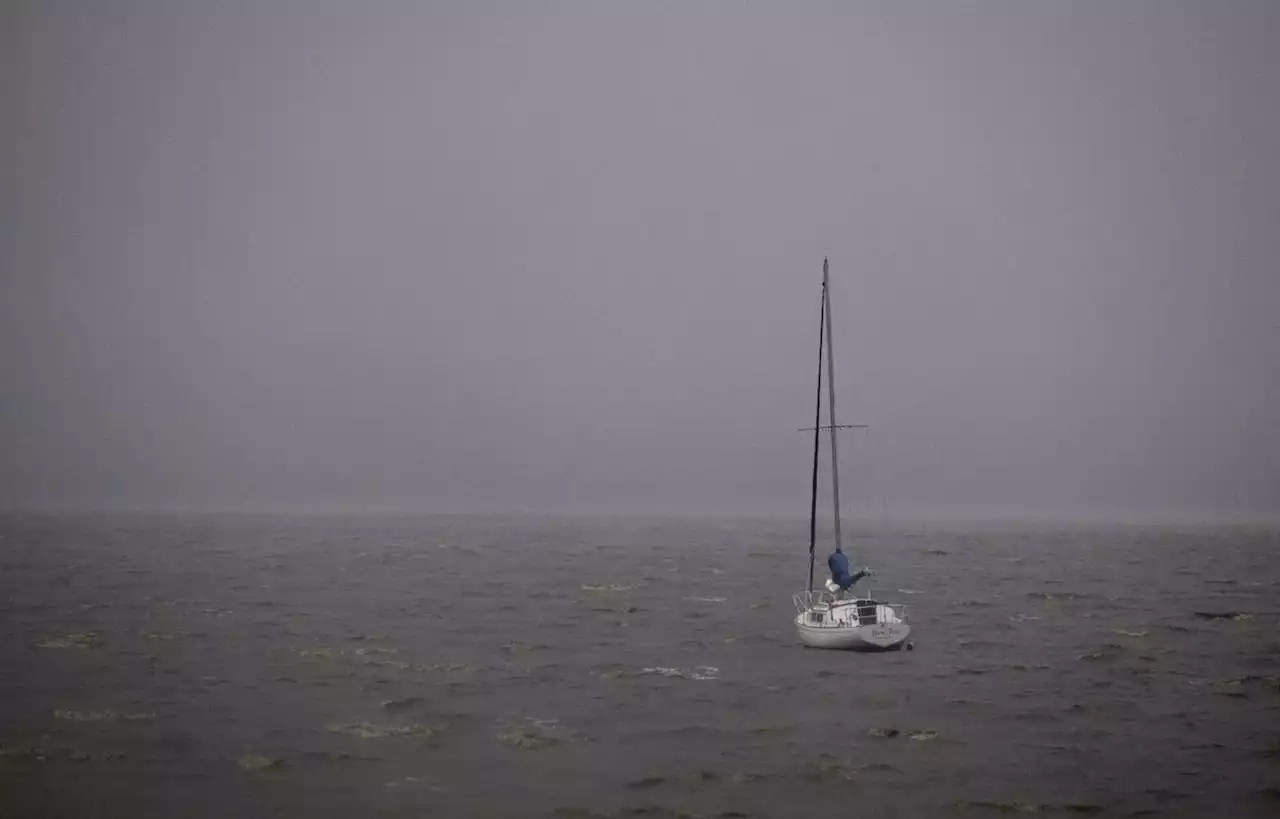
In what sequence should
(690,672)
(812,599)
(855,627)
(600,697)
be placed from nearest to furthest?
(600,697)
(690,672)
(855,627)
(812,599)

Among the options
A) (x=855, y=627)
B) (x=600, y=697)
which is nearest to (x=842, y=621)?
(x=855, y=627)

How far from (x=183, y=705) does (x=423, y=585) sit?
11072 millimetres

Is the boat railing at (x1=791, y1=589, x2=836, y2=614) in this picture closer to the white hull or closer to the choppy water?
the white hull

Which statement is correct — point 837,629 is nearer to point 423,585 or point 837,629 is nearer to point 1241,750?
point 1241,750

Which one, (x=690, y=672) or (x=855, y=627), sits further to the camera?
(x=855, y=627)

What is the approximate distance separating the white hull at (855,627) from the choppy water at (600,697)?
281 millimetres

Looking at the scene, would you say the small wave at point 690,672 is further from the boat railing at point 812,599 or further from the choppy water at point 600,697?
the boat railing at point 812,599

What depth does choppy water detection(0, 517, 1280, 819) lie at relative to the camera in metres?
10.6

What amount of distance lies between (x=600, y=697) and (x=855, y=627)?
438cm

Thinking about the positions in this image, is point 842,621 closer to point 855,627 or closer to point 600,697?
point 855,627

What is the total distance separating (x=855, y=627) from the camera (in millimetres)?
16203

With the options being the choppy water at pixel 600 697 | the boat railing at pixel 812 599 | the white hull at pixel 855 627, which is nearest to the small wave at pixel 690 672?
the choppy water at pixel 600 697

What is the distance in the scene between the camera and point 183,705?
1289 centimetres

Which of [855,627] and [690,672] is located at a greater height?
[855,627]
